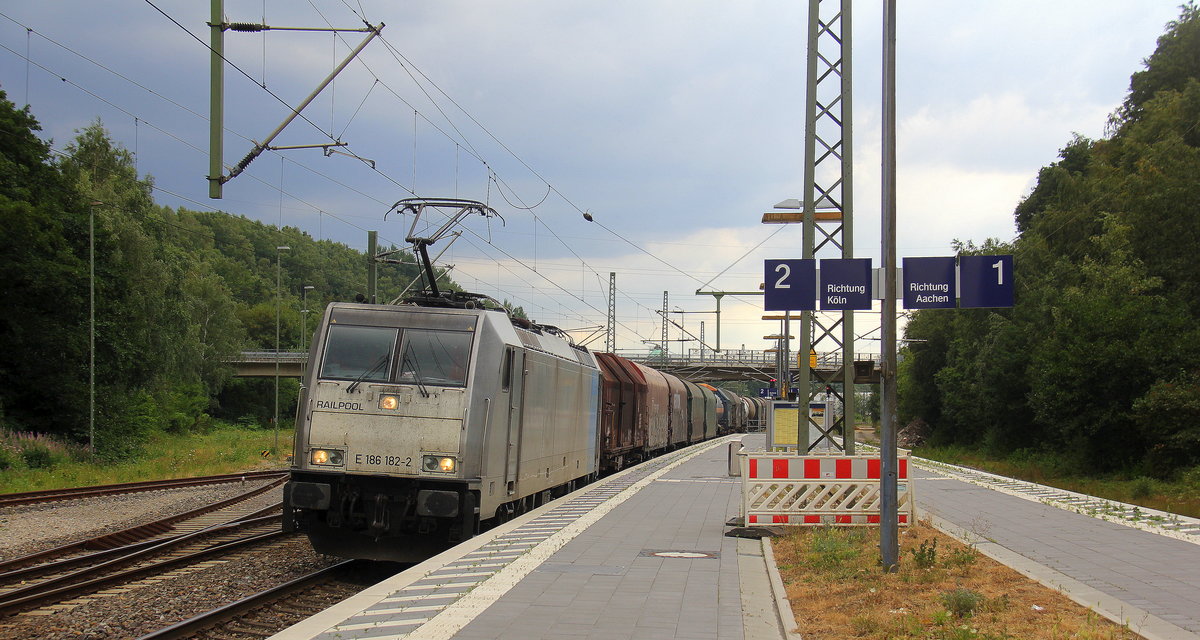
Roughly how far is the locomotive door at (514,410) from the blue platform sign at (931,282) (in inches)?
197

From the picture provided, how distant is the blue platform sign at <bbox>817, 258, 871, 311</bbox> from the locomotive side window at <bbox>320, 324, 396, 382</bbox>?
5406 mm

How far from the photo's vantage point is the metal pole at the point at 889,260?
10.2 meters

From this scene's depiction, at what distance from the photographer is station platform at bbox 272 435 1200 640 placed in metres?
6.86

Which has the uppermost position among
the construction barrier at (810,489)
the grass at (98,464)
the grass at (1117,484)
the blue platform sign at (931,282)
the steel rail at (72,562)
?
the blue platform sign at (931,282)

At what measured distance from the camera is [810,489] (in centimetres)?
1298

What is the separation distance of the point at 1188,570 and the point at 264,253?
85.0 meters

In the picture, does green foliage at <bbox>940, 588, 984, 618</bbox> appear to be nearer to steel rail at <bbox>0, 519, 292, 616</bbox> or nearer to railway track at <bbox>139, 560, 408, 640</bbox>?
railway track at <bbox>139, 560, 408, 640</bbox>

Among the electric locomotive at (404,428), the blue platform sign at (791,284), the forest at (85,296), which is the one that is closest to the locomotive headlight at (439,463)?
the electric locomotive at (404,428)

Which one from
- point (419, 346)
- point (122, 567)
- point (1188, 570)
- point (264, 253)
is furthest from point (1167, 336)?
point (264, 253)

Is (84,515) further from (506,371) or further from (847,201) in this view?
(847,201)

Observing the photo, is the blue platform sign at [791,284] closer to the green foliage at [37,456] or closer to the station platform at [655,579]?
the station platform at [655,579]

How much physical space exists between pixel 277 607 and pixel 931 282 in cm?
777

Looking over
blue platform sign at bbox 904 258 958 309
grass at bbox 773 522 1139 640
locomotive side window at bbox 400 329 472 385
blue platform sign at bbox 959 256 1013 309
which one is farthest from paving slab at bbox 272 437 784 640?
blue platform sign at bbox 959 256 1013 309

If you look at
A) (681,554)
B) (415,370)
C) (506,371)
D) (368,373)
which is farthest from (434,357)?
(681,554)
